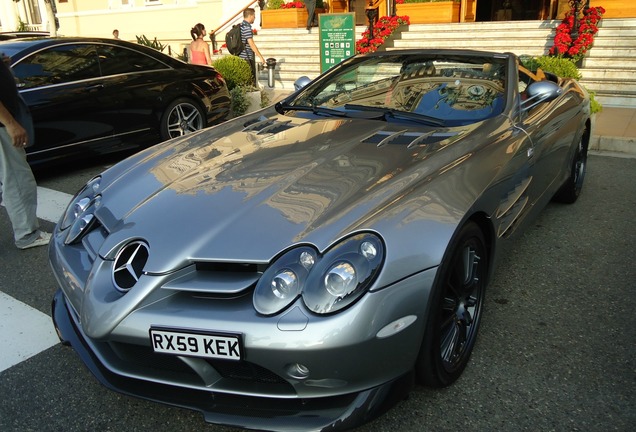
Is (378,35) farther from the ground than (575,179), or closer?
farther from the ground

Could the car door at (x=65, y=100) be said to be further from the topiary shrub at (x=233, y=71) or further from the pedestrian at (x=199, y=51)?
the pedestrian at (x=199, y=51)

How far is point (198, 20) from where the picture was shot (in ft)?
60.1

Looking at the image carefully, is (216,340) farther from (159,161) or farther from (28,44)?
(28,44)

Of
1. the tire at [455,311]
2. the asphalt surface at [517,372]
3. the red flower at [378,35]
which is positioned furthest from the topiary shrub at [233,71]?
the tire at [455,311]

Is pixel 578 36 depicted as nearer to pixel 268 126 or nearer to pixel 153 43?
pixel 268 126

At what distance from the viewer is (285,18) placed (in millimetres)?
14742

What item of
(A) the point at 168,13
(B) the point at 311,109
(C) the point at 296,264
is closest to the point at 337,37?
(B) the point at 311,109

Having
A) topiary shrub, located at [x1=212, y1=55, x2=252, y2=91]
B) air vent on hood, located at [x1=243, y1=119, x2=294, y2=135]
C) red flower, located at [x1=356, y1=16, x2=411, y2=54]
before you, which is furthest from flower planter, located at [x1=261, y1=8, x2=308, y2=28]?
air vent on hood, located at [x1=243, y1=119, x2=294, y2=135]

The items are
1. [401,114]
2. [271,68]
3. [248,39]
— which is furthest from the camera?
[271,68]

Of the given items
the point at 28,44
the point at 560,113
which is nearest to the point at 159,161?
the point at 560,113

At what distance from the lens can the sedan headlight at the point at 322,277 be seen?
190 centimetres

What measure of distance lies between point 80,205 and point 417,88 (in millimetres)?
2115

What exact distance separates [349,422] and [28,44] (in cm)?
565

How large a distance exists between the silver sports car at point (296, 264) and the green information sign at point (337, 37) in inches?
259
